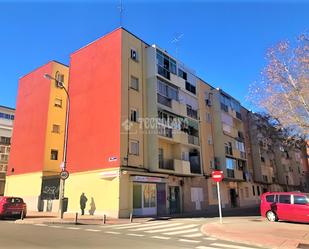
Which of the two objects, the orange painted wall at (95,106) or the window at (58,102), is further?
the window at (58,102)

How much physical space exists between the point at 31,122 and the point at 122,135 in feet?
43.7

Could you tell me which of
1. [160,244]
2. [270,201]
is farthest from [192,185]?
[160,244]

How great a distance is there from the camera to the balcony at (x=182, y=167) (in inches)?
1103

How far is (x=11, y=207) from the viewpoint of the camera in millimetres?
21047

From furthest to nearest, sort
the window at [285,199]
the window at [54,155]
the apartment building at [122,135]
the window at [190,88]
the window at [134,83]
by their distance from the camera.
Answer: the window at [190,88] < the window at [54,155] < the window at [134,83] < the apartment building at [122,135] < the window at [285,199]

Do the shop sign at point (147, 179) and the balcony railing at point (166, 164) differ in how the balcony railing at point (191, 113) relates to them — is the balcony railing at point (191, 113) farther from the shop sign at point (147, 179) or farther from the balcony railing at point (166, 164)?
the shop sign at point (147, 179)

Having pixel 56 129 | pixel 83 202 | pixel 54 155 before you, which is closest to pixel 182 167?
pixel 83 202

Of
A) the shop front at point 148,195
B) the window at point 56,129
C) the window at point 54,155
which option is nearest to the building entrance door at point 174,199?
the shop front at point 148,195

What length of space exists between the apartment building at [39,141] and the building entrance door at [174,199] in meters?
9.82

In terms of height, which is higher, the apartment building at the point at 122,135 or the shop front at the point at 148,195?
the apartment building at the point at 122,135

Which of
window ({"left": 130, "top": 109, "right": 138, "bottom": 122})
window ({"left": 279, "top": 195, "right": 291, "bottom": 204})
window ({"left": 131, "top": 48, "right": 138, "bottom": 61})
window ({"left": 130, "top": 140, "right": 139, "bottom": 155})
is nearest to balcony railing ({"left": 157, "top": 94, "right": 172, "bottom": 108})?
window ({"left": 130, "top": 109, "right": 138, "bottom": 122})

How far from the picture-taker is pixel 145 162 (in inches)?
1015

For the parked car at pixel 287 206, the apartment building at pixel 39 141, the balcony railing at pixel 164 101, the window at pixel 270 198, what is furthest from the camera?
the apartment building at pixel 39 141

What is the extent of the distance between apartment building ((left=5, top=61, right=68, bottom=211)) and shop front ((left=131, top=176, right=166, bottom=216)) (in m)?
7.62
